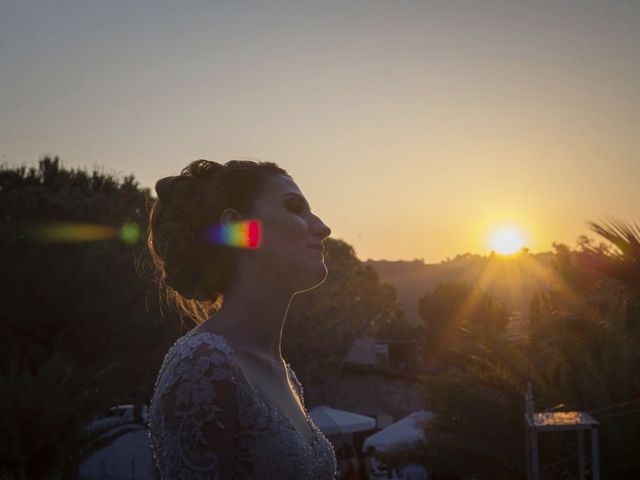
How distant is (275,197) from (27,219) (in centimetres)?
2694

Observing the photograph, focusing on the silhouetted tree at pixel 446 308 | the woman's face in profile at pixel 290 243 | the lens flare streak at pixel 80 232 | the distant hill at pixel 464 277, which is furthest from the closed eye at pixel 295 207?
the distant hill at pixel 464 277

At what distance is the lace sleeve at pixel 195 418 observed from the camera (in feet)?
5.67

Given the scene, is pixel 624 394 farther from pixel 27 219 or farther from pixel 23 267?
pixel 27 219

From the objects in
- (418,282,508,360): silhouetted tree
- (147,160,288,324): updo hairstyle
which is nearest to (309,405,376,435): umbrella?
(147,160,288,324): updo hairstyle

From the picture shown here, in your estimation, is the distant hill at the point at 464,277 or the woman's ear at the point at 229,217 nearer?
the woman's ear at the point at 229,217

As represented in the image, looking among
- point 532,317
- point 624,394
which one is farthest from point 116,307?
point 624,394

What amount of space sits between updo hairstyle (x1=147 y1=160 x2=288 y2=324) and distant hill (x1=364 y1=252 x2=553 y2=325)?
3892 inches

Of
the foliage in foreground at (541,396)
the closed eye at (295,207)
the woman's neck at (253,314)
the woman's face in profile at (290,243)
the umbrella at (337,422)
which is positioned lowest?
the umbrella at (337,422)

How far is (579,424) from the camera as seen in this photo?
810cm

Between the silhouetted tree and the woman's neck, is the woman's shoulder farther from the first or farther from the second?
the silhouetted tree

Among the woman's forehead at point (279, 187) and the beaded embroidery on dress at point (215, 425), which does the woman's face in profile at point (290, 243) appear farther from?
the beaded embroidery on dress at point (215, 425)

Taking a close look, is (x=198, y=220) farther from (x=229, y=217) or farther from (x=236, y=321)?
(x=236, y=321)

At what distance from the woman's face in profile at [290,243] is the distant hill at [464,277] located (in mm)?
98869

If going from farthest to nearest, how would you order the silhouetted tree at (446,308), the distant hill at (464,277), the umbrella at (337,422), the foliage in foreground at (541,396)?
the distant hill at (464,277)
the silhouetted tree at (446,308)
the umbrella at (337,422)
the foliage in foreground at (541,396)
